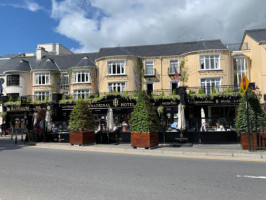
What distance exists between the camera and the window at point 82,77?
3328cm

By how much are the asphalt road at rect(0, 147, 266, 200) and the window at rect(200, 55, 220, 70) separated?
76.8 feet

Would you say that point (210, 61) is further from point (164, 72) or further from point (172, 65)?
point (164, 72)

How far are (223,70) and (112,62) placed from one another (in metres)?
14.5

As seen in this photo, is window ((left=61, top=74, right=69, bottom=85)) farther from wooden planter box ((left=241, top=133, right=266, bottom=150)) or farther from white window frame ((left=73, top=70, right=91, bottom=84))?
wooden planter box ((left=241, top=133, right=266, bottom=150))

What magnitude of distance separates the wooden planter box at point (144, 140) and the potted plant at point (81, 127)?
324 cm

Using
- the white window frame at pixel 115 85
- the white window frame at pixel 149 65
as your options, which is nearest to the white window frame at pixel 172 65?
the white window frame at pixel 149 65

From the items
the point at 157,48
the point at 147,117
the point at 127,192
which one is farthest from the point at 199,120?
the point at 157,48

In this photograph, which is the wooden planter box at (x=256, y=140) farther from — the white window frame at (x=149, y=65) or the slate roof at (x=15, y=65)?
the slate roof at (x=15, y=65)

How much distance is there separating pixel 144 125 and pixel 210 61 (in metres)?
21.1

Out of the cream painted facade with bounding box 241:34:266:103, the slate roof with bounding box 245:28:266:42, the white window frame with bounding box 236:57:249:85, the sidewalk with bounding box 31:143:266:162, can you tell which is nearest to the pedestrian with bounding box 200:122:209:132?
the sidewalk with bounding box 31:143:266:162

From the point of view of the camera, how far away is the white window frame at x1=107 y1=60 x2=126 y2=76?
31562 mm

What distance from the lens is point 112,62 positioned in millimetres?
31922

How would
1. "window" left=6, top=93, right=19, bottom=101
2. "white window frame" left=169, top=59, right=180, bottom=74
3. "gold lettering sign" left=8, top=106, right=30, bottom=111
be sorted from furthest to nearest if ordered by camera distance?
1. "window" left=6, top=93, right=19, bottom=101
2. "white window frame" left=169, top=59, right=180, bottom=74
3. "gold lettering sign" left=8, top=106, right=30, bottom=111

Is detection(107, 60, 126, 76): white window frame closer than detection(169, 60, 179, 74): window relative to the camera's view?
Yes
